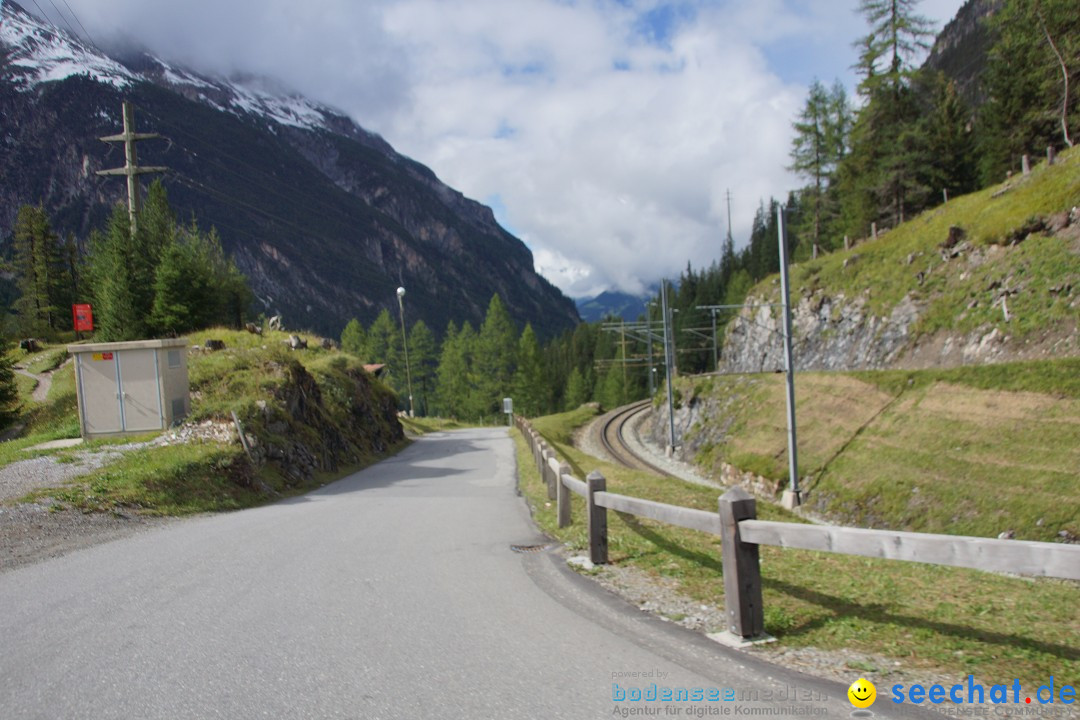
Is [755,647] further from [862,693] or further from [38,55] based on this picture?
[38,55]

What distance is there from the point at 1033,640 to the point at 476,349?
85.5 m

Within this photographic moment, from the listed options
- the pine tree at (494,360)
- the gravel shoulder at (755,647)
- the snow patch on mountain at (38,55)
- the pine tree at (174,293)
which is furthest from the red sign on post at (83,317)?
the snow patch on mountain at (38,55)

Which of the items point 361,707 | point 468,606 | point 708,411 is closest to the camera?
point 361,707

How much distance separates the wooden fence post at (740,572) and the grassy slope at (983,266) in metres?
27.5

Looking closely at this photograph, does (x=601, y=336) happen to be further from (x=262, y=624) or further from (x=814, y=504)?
(x=262, y=624)

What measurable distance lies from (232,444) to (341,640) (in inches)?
476

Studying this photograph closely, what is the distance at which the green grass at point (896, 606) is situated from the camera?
14.9 feet

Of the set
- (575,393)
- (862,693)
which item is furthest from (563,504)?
(575,393)

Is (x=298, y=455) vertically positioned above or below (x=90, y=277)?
below

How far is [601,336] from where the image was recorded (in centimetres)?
12812

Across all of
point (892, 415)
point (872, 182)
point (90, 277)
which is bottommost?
point (892, 415)

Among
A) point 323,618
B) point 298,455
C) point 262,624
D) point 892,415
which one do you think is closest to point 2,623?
point 262,624

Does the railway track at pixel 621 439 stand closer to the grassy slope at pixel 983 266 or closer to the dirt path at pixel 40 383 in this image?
the grassy slope at pixel 983 266

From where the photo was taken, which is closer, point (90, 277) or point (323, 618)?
point (323, 618)
